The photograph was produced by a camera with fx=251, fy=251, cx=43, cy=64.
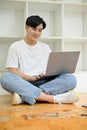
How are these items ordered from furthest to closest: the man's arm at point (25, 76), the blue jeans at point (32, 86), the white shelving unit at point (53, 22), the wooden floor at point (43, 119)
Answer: the white shelving unit at point (53, 22)
the man's arm at point (25, 76)
the blue jeans at point (32, 86)
the wooden floor at point (43, 119)

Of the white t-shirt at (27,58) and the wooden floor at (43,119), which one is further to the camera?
the white t-shirt at (27,58)

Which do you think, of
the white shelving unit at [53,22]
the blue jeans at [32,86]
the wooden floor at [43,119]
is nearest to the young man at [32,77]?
the blue jeans at [32,86]

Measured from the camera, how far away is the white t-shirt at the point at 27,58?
6.73 ft

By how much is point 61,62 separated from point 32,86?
0.29 m

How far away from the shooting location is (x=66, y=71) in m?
2.04

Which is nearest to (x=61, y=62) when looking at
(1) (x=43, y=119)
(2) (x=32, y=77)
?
(2) (x=32, y=77)

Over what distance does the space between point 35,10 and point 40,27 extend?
0.71 metres

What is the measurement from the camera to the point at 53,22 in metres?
2.77

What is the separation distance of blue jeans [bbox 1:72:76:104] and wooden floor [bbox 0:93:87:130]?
0.64 feet

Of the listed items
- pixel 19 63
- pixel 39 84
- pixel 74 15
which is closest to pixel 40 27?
pixel 19 63

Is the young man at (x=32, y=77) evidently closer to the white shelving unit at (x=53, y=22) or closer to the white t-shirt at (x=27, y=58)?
the white t-shirt at (x=27, y=58)

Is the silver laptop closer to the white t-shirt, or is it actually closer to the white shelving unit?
the white t-shirt

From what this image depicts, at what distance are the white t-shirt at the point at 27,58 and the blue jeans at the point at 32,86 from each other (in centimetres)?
15

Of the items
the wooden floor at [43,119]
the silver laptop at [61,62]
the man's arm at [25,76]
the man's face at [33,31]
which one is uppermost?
the man's face at [33,31]
